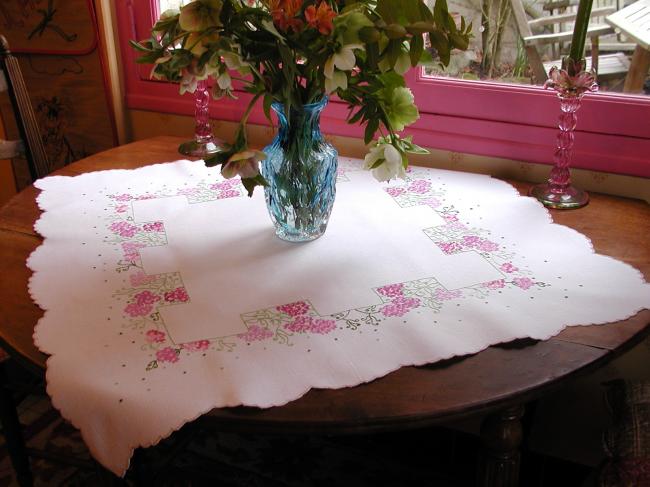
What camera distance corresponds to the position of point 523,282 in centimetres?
100

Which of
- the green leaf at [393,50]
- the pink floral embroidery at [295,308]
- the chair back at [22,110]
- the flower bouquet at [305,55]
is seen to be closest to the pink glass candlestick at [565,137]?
the flower bouquet at [305,55]

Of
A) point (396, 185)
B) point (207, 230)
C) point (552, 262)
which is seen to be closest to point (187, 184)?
point (207, 230)

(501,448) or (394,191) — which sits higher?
(394,191)

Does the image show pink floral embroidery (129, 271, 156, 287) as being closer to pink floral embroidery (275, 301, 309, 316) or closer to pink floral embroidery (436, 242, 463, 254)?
pink floral embroidery (275, 301, 309, 316)

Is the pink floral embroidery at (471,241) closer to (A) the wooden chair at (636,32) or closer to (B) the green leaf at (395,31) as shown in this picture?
(B) the green leaf at (395,31)

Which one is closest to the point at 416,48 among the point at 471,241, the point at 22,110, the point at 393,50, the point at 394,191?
the point at 393,50

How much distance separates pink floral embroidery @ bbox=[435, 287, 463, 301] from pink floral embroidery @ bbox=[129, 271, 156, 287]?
0.47 metres

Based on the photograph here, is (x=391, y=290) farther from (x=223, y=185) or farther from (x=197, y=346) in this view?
(x=223, y=185)

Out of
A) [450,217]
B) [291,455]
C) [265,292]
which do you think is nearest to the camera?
[265,292]

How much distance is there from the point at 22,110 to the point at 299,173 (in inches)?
32.3

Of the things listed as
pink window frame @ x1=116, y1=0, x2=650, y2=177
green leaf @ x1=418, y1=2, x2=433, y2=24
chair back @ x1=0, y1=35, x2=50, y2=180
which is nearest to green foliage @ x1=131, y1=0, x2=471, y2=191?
green leaf @ x1=418, y1=2, x2=433, y2=24

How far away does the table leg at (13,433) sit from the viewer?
4.31 feet

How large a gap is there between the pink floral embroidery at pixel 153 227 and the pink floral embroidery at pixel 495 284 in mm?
617

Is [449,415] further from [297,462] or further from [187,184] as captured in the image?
[297,462]
